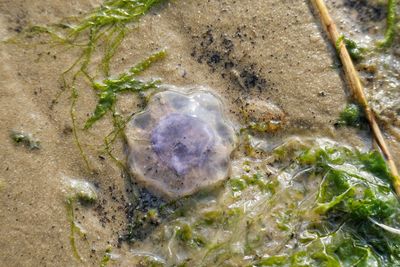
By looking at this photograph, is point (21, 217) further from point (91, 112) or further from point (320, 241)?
point (320, 241)

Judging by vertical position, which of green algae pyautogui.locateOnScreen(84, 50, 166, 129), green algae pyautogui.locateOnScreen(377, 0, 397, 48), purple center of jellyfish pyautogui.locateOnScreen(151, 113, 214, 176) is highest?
green algae pyautogui.locateOnScreen(377, 0, 397, 48)

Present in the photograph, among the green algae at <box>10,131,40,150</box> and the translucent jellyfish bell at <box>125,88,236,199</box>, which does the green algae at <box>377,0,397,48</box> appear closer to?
the translucent jellyfish bell at <box>125,88,236,199</box>

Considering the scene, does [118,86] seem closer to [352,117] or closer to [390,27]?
[352,117]

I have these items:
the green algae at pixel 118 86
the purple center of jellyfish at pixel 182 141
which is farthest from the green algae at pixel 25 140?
the purple center of jellyfish at pixel 182 141

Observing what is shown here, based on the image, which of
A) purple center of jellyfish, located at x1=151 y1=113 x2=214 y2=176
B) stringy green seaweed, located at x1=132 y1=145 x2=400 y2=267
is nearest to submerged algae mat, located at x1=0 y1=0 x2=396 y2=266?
stringy green seaweed, located at x1=132 y1=145 x2=400 y2=267

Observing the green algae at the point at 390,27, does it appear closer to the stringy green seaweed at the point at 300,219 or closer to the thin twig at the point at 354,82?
the thin twig at the point at 354,82

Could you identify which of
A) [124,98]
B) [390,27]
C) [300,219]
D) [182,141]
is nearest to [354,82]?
[390,27]

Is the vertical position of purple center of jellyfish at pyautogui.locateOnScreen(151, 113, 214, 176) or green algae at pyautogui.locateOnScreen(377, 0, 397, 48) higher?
green algae at pyautogui.locateOnScreen(377, 0, 397, 48)
